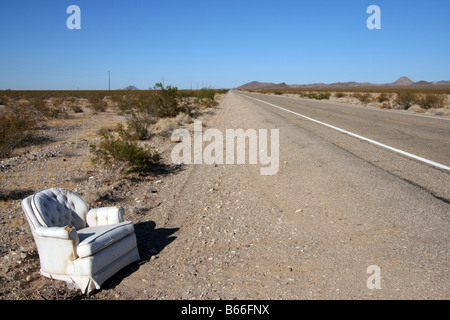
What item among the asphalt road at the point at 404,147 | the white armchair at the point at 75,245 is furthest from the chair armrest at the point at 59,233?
the asphalt road at the point at 404,147

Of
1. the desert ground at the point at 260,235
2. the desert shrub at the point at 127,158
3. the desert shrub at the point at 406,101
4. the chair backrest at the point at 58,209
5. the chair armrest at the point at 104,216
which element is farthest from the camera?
the desert shrub at the point at 406,101

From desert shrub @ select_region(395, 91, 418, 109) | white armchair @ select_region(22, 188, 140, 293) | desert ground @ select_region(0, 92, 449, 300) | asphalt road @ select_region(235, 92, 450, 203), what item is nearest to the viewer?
desert ground @ select_region(0, 92, 449, 300)

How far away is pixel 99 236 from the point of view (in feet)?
13.3

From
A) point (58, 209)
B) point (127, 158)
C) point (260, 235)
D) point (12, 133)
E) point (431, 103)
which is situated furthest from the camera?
point (431, 103)

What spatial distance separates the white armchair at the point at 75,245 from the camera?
3.83 metres

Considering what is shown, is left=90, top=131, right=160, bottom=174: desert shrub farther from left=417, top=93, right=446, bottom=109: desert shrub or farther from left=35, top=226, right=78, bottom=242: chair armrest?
left=417, top=93, right=446, bottom=109: desert shrub

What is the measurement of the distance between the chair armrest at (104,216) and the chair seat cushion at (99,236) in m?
0.16

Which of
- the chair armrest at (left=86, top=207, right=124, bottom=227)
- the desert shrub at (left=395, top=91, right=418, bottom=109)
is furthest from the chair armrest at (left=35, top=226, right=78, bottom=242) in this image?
the desert shrub at (left=395, top=91, right=418, bottom=109)

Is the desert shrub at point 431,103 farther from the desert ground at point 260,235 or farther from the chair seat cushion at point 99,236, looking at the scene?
the chair seat cushion at point 99,236

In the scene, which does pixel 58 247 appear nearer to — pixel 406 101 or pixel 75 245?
pixel 75 245

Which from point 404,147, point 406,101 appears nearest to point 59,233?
point 404,147

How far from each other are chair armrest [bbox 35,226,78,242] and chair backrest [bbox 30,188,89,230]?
0.17 m

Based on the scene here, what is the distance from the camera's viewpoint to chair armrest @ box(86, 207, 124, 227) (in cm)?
475

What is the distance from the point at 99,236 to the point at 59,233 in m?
0.44
